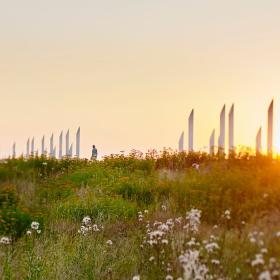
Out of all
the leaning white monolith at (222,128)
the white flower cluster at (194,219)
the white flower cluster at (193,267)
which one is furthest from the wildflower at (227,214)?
the leaning white monolith at (222,128)

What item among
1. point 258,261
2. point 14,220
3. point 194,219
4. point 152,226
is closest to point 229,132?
point 14,220

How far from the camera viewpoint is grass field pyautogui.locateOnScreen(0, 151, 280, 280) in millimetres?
4770

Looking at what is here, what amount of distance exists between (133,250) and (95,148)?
20.9 metres

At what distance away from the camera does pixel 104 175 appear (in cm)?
1551

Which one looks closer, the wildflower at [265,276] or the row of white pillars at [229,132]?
the wildflower at [265,276]

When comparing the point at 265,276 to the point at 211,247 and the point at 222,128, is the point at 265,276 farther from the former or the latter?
the point at 222,128

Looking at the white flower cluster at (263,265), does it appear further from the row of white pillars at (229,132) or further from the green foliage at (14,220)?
the row of white pillars at (229,132)

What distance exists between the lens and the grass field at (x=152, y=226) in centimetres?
477

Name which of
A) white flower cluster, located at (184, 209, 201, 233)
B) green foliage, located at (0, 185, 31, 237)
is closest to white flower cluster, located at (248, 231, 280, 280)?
white flower cluster, located at (184, 209, 201, 233)

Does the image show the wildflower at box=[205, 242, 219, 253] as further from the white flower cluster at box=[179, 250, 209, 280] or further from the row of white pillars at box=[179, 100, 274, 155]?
the row of white pillars at box=[179, 100, 274, 155]

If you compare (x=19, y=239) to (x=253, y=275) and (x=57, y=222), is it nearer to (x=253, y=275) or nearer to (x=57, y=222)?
(x=57, y=222)

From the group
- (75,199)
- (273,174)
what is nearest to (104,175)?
(75,199)

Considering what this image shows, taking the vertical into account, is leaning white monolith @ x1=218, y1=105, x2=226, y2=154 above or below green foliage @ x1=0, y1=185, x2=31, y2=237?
above

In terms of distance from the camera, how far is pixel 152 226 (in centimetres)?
798
